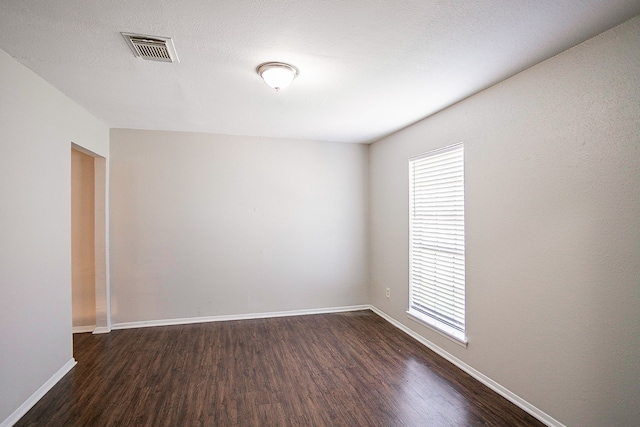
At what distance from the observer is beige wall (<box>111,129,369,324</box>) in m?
4.10

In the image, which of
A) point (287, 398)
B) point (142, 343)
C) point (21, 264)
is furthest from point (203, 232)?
point (287, 398)

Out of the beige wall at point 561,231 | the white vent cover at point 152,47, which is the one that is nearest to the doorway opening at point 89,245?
the white vent cover at point 152,47

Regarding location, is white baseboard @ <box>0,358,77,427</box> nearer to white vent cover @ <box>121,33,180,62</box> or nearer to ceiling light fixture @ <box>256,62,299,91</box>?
white vent cover @ <box>121,33,180,62</box>

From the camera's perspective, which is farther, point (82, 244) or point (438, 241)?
point (82, 244)

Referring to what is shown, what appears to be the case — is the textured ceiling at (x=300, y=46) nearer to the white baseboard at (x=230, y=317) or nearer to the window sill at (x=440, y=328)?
the window sill at (x=440, y=328)

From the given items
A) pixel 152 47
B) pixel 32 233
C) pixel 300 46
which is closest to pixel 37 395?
pixel 32 233

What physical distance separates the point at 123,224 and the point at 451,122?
3.99 metres

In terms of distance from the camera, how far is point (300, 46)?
207 centimetres

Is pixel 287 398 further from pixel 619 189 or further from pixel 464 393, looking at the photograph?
pixel 619 189

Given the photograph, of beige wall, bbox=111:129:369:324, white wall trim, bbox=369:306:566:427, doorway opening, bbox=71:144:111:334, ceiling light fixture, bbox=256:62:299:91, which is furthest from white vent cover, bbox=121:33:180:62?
white wall trim, bbox=369:306:566:427

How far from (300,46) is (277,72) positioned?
32cm

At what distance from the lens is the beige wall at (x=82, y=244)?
397cm

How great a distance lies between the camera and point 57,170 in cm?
278

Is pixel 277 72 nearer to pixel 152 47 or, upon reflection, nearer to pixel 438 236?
pixel 152 47
